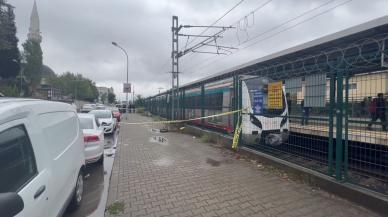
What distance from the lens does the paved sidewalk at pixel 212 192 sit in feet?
12.8

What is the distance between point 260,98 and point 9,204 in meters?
6.35

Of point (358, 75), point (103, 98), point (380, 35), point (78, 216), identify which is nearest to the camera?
point (78, 216)

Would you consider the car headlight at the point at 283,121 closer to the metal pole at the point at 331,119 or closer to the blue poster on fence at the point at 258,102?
the blue poster on fence at the point at 258,102

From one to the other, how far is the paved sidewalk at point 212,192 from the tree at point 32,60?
69819 mm

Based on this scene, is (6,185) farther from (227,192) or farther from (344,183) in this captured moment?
(344,183)

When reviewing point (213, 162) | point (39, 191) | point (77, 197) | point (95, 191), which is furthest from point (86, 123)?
point (39, 191)

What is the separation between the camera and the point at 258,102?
7203 mm

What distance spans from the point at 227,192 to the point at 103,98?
117687 millimetres

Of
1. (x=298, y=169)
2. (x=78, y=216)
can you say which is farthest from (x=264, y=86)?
(x=78, y=216)

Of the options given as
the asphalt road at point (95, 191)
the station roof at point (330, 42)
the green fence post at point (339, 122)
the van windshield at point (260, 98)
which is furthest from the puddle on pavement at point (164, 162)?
the station roof at point (330, 42)

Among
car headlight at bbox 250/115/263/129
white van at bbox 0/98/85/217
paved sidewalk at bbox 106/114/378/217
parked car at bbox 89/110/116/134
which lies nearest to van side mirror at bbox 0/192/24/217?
white van at bbox 0/98/85/217

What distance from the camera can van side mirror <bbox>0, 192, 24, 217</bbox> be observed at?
171 centimetres

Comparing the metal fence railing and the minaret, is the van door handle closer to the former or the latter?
the metal fence railing

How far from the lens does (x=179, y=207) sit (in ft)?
13.4
